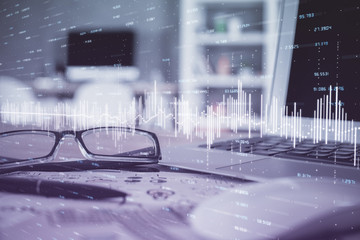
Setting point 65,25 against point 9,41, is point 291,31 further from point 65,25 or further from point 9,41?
point 9,41

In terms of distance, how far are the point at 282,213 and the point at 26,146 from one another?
0.53 metres

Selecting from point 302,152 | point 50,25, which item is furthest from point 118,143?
point 50,25

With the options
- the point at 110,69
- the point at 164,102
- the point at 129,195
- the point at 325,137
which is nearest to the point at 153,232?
the point at 129,195

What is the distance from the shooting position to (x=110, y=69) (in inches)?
41.0

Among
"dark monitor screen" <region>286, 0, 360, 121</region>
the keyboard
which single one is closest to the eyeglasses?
the keyboard

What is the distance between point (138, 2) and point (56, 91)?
1.40 feet

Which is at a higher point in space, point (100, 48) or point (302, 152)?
point (100, 48)

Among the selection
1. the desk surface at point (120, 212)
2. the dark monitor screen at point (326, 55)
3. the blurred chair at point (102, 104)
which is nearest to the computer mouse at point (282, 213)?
the desk surface at point (120, 212)

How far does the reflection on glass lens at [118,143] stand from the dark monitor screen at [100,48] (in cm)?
52

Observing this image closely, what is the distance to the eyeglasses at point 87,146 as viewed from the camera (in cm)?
40

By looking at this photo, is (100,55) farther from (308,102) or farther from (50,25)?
(308,102)

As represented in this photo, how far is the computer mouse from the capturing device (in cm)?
15

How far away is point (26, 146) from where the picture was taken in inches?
22.2

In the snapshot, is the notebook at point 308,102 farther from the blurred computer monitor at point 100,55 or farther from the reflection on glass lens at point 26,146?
the blurred computer monitor at point 100,55
